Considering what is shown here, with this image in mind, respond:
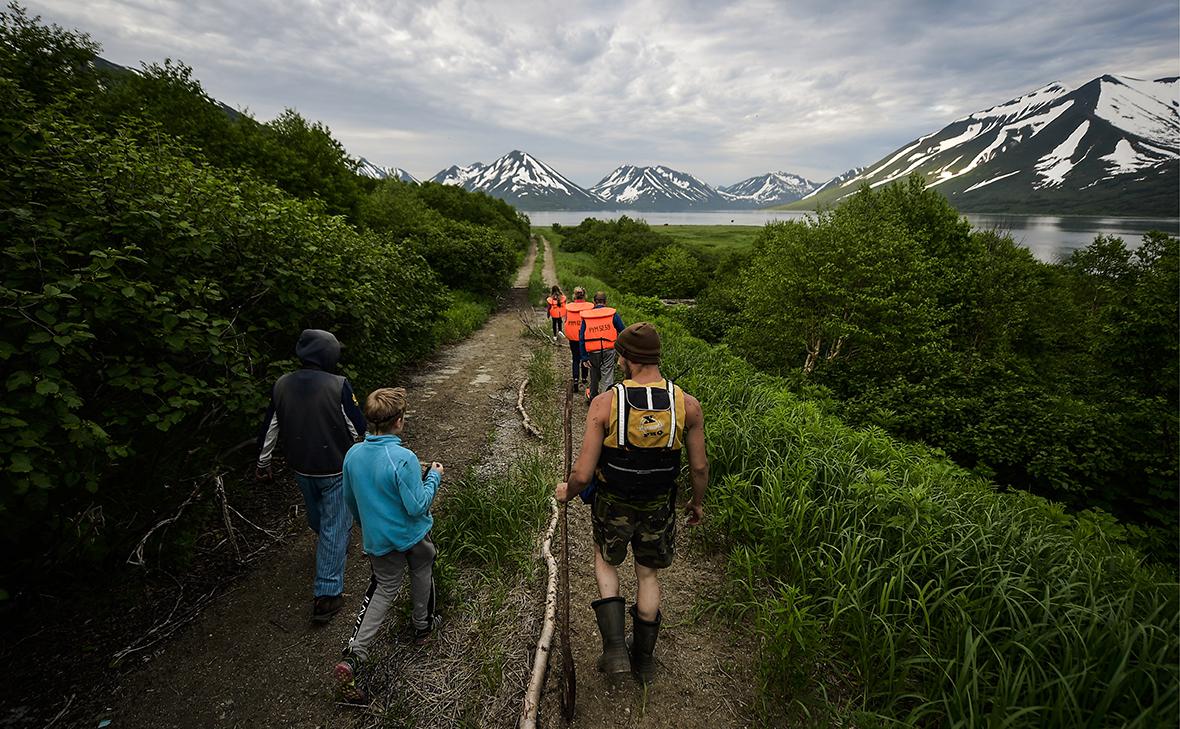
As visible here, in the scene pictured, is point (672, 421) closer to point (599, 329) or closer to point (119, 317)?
point (119, 317)

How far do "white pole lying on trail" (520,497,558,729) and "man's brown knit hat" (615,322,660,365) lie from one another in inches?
89.0

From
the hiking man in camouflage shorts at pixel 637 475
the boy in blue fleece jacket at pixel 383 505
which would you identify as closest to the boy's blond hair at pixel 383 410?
the boy in blue fleece jacket at pixel 383 505

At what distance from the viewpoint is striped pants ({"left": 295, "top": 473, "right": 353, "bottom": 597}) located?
148 inches

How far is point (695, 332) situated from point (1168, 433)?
1592 centimetres

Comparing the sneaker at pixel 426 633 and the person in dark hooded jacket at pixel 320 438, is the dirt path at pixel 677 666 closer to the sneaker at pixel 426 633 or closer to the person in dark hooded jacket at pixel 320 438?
the sneaker at pixel 426 633

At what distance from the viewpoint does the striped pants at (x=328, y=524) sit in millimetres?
3762

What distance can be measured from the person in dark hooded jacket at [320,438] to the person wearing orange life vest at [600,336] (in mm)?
4952

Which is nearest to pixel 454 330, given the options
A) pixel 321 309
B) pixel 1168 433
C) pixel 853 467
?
pixel 321 309

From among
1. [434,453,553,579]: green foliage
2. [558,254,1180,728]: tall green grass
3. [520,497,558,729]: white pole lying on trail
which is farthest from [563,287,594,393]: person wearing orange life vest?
[520,497,558,729]: white pole lying on trail

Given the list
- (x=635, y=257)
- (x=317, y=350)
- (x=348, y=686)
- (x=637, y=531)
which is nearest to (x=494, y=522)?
(x=348, y=686)

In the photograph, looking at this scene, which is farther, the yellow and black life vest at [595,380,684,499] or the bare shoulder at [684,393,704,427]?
the bare shoulder at [684,393,704,427]

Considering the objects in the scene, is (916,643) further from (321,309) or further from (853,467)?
(321,309)

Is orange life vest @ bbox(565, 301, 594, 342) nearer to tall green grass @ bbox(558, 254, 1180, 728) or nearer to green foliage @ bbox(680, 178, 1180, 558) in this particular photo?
tall green grass @ bbox(558, 254, 1180, 728)

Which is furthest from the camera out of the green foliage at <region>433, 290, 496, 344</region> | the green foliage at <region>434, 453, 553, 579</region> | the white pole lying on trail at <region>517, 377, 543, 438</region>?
the green foliage at <region>433, 290, 496, 344</region>
